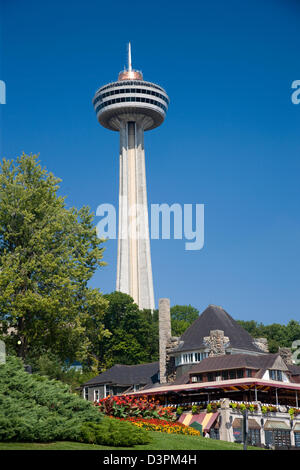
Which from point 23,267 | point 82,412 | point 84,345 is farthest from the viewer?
point 84,345

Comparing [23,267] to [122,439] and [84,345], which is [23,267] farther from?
[122,439]

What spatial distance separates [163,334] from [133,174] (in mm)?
74767

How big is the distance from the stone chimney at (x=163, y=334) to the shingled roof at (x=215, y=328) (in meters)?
2.00

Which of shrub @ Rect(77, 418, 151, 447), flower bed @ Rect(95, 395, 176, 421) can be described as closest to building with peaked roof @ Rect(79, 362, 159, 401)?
flower bed @ Rect(95, 395, 176, 421)

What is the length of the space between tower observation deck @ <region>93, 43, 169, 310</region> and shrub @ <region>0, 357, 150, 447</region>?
104 m

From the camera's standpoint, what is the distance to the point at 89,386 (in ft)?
224

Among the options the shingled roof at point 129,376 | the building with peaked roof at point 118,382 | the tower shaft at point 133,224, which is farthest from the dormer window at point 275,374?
the tower shaft at point 133,224

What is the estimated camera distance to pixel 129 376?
2692 inches

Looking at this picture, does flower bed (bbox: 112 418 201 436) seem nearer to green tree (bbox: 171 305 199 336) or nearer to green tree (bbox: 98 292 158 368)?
green tree (bbox: 98 292 158 368)

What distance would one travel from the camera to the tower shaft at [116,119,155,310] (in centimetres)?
12950

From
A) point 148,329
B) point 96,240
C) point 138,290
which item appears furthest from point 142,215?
point 96,240

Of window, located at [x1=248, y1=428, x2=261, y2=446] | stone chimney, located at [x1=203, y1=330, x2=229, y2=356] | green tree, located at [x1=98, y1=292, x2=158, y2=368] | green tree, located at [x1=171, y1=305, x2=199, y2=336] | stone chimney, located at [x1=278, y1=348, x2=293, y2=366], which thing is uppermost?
green tree, located at [x1=171, y1=305, x2=199, y2=336]

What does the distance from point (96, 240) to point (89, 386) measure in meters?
30.4

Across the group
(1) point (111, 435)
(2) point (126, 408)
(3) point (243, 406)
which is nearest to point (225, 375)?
(3) point (243, 406)
